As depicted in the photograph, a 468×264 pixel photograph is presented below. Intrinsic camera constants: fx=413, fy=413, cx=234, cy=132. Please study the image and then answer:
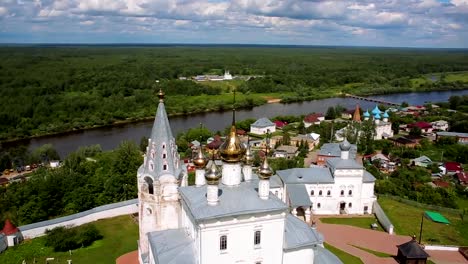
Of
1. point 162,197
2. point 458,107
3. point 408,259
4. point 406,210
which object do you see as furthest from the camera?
point 458,107

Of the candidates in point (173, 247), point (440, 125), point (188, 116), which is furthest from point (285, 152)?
point (188, 116)

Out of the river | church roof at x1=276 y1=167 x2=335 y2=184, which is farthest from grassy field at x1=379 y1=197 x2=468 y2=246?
the river

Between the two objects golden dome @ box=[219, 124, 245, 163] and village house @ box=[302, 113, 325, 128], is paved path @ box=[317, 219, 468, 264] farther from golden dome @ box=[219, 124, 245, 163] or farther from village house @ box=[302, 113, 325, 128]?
village house @ box=[302, 113, 325, 128]

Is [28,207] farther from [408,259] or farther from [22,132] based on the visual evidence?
[22,132]

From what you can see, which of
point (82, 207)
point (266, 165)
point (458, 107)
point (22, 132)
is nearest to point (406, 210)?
point (266, 165)

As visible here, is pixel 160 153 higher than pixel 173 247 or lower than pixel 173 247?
higher

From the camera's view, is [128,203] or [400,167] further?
[400,167]

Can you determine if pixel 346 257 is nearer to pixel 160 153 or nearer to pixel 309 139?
pixel 160 153
